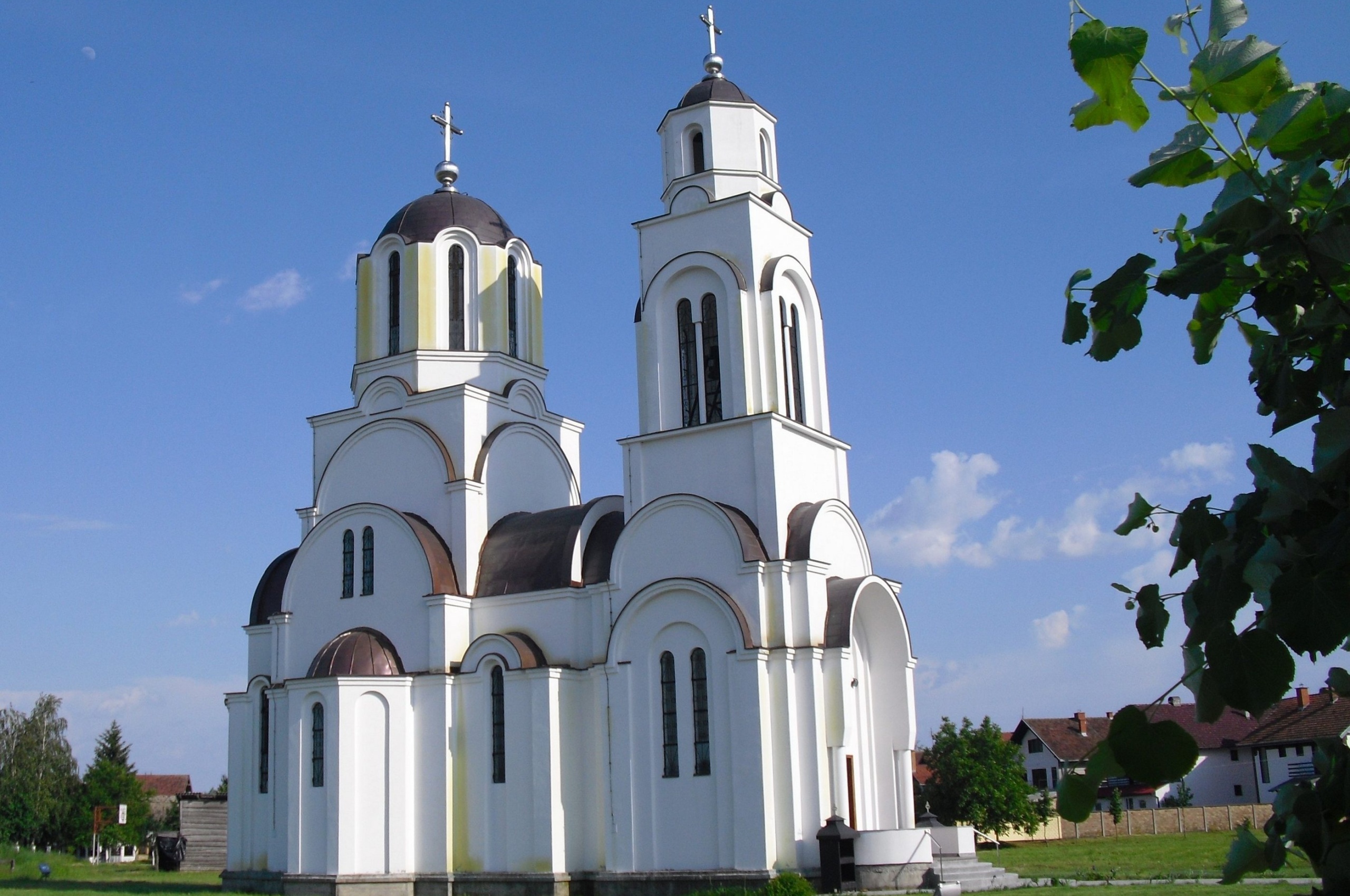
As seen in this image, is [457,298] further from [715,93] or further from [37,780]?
[37,780]

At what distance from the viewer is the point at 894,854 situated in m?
19.2

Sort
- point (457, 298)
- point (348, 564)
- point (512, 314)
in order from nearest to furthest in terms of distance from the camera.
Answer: point (348, 564)
point (457, 298)
point (512, 314)

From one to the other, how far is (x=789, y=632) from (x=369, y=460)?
1021 centimetres

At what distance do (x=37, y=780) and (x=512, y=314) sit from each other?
40.7 metres

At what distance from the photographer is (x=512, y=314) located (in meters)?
27.3

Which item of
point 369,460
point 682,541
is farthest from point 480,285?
point 682,541

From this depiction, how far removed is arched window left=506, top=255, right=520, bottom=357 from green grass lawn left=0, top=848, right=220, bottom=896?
40.5 ft

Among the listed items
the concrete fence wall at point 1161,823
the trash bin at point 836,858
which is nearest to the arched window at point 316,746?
the trash bin at point 836,858

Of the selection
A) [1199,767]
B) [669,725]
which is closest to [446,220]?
[669,725]

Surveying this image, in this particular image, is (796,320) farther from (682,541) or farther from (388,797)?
(388,797)

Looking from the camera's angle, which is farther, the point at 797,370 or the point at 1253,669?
the point at 797,370

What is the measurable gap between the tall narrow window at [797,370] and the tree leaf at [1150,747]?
20.6 metres

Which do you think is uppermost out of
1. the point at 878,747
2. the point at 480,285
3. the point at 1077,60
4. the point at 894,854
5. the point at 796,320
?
the point at 480,285

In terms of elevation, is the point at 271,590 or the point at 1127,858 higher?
the point at 271,590
